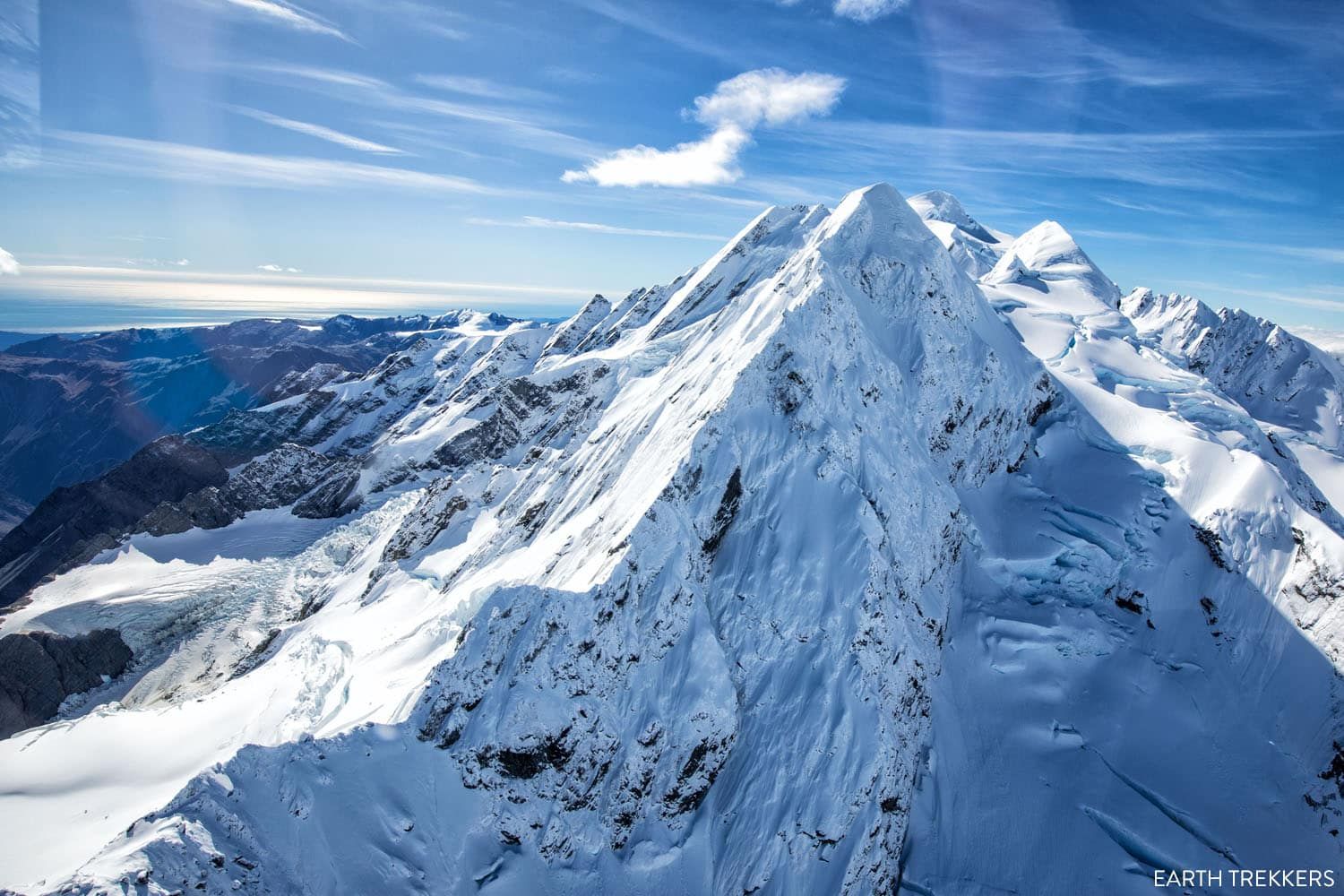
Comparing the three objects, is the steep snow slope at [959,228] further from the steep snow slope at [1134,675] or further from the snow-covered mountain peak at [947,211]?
the steep snow slope at [1134,675]

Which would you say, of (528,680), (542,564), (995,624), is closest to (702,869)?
(528,680)

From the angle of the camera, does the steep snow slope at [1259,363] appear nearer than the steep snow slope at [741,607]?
No

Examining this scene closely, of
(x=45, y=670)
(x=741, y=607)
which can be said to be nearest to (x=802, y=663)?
(x=741, y=607)

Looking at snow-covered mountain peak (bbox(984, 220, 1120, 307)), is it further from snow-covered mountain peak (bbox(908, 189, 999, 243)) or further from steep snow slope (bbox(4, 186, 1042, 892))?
steep snow slope (bbox(4, 186, 1042, 892))

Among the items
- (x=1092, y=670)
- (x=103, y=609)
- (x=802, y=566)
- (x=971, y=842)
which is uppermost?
(x=802, y=566)

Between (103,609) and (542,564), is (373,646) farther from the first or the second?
(103,609)

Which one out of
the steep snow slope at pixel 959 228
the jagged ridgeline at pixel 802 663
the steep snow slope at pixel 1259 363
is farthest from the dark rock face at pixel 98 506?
the steep snow slope at pixel 1259 363

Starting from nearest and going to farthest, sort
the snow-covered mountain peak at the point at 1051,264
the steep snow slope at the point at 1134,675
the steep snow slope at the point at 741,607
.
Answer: the steep snow slope at the point at 741,607, the steep snow slope at the point at 1134,675, the snow-covered mountain peak at the point at 1051,264
